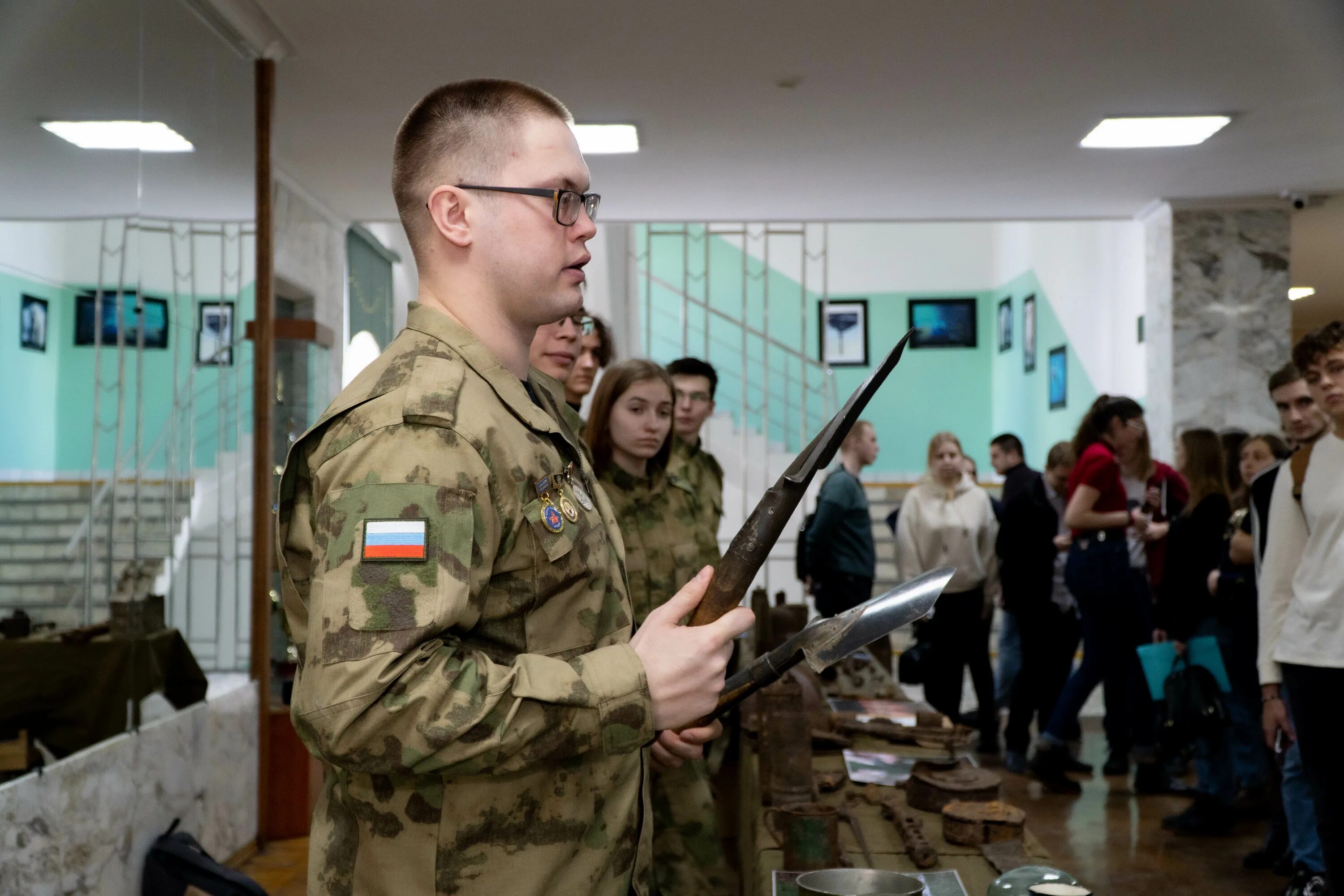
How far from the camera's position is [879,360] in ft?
44.1

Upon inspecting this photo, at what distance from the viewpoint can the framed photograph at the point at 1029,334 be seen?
12398mm

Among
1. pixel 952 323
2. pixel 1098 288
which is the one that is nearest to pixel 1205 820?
pixel 1098 288

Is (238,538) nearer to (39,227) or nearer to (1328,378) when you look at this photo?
(39,227)

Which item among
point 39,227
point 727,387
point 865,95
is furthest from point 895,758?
point 727,387

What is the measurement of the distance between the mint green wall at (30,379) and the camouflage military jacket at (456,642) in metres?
1.79

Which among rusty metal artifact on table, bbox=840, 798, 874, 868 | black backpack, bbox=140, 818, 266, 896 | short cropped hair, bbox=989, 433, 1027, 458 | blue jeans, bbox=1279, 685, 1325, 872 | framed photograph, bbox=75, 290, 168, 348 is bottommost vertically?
black backpack, bbox=140, 818, 266, 896

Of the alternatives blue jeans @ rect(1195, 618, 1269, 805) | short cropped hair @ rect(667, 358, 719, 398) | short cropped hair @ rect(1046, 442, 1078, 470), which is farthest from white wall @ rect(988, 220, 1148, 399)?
short cropped hair @ rect(667, 358, 719, 398)

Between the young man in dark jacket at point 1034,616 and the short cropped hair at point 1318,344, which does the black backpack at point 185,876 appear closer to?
the short cropped hair at point 1318,344

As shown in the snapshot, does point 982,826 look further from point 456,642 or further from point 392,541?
point 392,541

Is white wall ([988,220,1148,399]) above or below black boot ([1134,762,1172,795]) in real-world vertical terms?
above

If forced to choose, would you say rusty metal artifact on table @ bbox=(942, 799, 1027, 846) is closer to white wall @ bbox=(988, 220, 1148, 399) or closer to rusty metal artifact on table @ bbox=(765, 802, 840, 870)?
rusty metal artifact on table @ bbox=(765, 802, 840, 870)

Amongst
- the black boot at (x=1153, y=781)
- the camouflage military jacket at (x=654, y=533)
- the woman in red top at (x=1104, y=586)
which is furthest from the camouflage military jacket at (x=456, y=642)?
the black boot at (x=1153, y=781)

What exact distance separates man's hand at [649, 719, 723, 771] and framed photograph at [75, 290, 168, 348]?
2.33 m

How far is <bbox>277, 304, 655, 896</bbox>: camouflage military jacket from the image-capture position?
104 cm
